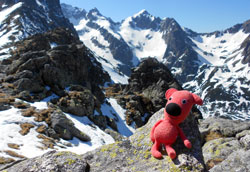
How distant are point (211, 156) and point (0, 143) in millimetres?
16917

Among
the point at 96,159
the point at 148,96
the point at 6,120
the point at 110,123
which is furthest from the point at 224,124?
the point at 148,96

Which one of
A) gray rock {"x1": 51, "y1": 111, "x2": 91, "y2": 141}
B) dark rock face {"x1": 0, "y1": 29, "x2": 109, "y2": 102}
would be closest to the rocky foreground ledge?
gray rock {"x1": 51, "y1": 111, "x2": 91, "y2": 141}

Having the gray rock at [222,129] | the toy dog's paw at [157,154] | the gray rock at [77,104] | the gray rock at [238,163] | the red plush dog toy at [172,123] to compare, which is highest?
the gray rock at [77,104]

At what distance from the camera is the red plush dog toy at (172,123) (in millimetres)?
6273

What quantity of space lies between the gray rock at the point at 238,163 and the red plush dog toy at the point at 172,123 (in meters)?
2.86

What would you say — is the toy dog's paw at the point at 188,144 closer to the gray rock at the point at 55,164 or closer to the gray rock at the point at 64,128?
the gray rock at the point at 55,164

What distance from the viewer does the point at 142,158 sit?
21.6 ft

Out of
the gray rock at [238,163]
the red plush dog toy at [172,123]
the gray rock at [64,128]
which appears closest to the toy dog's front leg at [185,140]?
A: the red plush dog toy at [172,123]

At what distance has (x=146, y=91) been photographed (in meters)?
73.6

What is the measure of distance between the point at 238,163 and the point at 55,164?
653cm

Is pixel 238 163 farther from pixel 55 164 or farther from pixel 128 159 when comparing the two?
pixel 55 164

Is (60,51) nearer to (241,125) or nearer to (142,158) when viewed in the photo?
(241,125)

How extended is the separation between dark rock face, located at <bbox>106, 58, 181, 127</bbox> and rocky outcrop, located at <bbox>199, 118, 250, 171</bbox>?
32478 mm

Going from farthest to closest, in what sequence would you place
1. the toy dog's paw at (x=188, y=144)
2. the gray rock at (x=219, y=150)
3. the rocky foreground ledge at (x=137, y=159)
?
the gray rock at (x=219, y=150) → the toy dog's paw at (x=188, y=144) → the rocky foreground ledge at (x=137, y=159)
